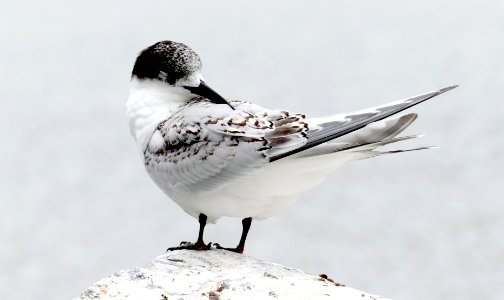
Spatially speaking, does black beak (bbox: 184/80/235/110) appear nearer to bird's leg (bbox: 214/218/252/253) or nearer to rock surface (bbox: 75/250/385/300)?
bird's leg (bbox: 214/218/252/253)

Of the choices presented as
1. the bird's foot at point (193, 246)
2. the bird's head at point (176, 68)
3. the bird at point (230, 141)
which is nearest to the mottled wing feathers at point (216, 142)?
the bird at point (230, 141)

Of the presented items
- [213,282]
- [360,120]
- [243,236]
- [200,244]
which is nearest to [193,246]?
[200,244]

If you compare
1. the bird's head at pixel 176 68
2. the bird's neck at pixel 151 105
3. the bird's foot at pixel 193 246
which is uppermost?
the bird's head at pixel 176 68

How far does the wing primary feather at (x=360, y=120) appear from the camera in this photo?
4.89 metres

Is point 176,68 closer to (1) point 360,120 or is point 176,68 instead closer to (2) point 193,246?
(2) point 193,246

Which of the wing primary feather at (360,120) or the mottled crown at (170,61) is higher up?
Answer: the mottled crown at (170,61)

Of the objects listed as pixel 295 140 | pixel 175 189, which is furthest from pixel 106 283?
pixel 295 140

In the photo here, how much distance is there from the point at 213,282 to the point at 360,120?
3.47ft

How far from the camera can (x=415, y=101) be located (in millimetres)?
4957

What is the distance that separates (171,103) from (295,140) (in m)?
0.91

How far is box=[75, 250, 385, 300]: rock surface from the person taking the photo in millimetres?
4691

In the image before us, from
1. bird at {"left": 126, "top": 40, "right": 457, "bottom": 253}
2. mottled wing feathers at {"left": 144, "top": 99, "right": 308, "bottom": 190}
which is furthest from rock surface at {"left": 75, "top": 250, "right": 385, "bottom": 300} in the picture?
mottled wing feathers at {"left": 144, "top": 99, "right": 308, "bottom": 190}

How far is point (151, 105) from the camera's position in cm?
550

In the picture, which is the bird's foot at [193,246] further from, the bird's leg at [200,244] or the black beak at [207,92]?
the black beak at [207,92]
